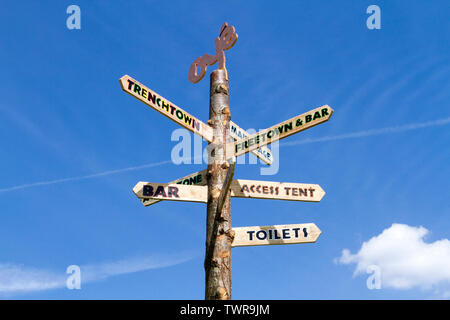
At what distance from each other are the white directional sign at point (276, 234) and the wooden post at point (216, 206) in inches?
7.3

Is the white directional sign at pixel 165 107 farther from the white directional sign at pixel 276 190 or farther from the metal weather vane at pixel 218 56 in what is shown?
the metal weather vane at pixel 218 56

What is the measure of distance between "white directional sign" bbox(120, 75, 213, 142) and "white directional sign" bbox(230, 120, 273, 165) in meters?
0.59

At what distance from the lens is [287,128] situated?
19.2 feet

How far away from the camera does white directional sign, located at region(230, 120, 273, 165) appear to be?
6789mm

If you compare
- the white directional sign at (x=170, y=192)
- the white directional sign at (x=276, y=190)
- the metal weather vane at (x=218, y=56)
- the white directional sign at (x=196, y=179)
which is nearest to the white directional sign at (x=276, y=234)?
the white directional sign at (x=276, y=190)

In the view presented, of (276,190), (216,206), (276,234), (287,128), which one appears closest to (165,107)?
(216,206)

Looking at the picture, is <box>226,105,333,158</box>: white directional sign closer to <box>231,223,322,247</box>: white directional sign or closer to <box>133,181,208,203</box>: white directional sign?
<box>133,181,208,203</box>: white directional sign

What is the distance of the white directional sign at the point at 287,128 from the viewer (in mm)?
5742
